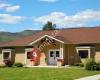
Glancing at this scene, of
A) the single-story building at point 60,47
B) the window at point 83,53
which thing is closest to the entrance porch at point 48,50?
the single-story building at point 60,47

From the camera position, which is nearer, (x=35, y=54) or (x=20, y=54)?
(x=35, y=54)

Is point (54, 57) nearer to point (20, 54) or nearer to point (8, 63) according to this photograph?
point (20, 54)

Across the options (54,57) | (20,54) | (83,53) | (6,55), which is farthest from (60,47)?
(6,55)

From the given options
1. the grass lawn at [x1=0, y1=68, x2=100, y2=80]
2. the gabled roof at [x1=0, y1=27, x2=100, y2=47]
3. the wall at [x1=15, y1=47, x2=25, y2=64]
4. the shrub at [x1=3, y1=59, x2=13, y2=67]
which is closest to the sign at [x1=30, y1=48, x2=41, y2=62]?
the gabled roof at [x1=0, y1=27, x2=100, y2=47]

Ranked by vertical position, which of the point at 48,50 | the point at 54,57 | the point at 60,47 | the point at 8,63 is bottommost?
the point at 8,63

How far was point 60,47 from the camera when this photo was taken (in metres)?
45.6

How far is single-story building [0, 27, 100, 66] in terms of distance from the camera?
146 feet

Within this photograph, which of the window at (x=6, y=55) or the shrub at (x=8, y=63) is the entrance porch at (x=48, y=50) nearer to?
the shrub at (x=8, y=63)

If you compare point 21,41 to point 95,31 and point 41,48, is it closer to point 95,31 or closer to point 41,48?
point 41,48

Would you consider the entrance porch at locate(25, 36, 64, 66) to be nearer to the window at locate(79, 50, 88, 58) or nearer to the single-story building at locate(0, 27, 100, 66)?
the single-story building at locate(0, 27, 100, 66)

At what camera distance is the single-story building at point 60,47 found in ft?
146

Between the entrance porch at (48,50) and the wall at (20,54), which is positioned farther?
the wall at (20,54)

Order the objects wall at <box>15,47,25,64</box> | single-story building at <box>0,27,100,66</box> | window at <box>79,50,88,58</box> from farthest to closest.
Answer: wall at <box>15,47,25,64</box> → window at <box>79,50,88,58</box> → single-story building at <box>0,27,100,66</box>

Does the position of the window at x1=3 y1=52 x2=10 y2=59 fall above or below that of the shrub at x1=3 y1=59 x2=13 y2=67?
above
